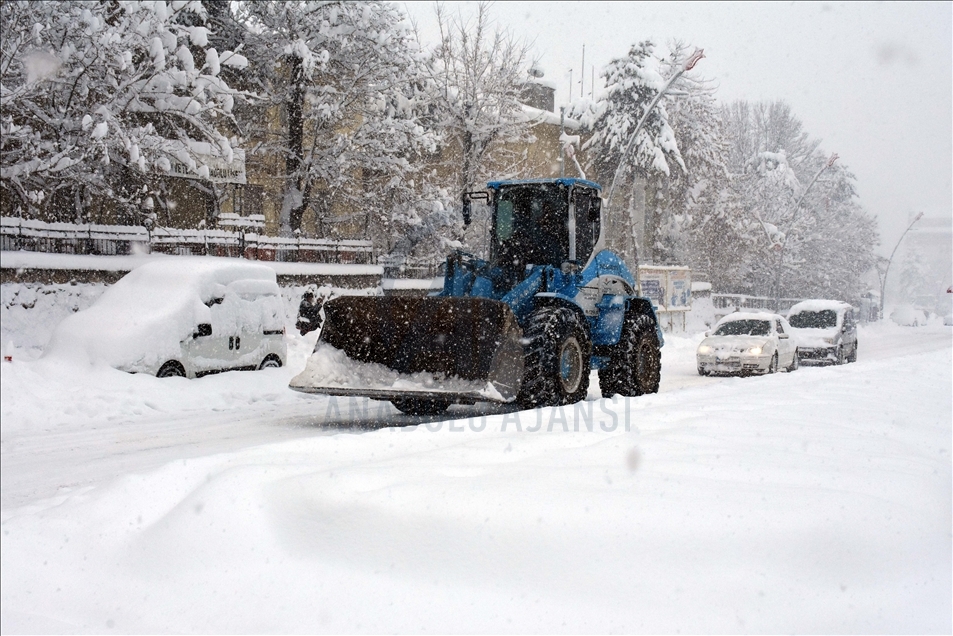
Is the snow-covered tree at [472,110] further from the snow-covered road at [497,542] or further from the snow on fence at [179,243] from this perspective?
the snow-covered road at [497,542]

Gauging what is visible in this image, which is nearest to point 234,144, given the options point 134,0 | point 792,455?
point 134,0

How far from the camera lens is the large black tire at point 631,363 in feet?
42.1

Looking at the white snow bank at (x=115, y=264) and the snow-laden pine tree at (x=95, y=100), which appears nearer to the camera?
the white snow bank at (x=115, y=264)

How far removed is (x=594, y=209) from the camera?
39.1 feet

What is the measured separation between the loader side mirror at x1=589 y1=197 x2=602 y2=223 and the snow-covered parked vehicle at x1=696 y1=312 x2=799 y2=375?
7.06 m

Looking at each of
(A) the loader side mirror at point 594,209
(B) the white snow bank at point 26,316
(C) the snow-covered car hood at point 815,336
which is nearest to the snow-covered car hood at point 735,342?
(C) the snow-covered car hood at point 815,336

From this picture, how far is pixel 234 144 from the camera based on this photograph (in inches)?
1017

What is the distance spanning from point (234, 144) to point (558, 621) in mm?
24033

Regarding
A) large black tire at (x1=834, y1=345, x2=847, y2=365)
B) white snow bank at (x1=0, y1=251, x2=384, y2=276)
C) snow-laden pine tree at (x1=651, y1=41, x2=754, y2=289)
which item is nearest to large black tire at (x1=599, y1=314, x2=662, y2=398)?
white snow bank at (x1=0, y1=251, x2=384, y2=276)

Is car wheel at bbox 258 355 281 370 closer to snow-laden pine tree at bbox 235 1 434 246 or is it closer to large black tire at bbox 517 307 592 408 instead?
large black tire at bbox 517 307 592 408

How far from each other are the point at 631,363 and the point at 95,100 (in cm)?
1158

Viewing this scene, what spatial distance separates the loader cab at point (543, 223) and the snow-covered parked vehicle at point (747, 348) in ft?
23.8

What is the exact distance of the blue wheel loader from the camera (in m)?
9.79

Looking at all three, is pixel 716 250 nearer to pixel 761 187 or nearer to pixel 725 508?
pixel 761 187
